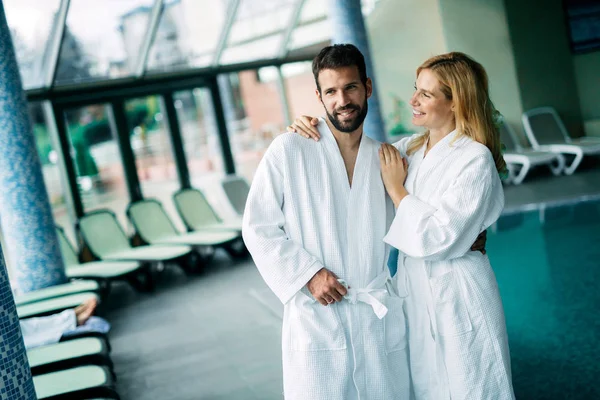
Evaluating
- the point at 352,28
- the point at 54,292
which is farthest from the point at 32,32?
the point at 352,28

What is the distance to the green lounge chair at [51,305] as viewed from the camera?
191 inches

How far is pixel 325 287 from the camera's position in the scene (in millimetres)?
1925

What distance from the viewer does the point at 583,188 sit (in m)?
7.83

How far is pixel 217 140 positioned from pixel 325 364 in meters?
8.33

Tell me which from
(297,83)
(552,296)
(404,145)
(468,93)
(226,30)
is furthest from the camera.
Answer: (297,83)

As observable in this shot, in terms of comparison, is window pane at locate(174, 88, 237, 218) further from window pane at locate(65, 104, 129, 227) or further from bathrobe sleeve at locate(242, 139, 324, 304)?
bathrobe sleeve at locate(242, 139, 324, 304)

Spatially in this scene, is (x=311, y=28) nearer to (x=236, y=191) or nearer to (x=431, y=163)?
(x=236, y=191)

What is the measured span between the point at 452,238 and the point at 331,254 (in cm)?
38

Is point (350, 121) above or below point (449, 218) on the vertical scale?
above

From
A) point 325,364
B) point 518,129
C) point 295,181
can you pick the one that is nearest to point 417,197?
point 295,181

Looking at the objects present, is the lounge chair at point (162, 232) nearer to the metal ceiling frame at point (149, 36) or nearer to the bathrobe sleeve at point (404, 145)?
the metal ceiling frame at point (149, 36)

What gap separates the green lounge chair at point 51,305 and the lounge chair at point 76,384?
1622 mm

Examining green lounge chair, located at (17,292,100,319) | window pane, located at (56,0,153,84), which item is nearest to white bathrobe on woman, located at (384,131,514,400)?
green lounge chair, located at (17,292,100,319)

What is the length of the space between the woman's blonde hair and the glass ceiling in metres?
4.86
